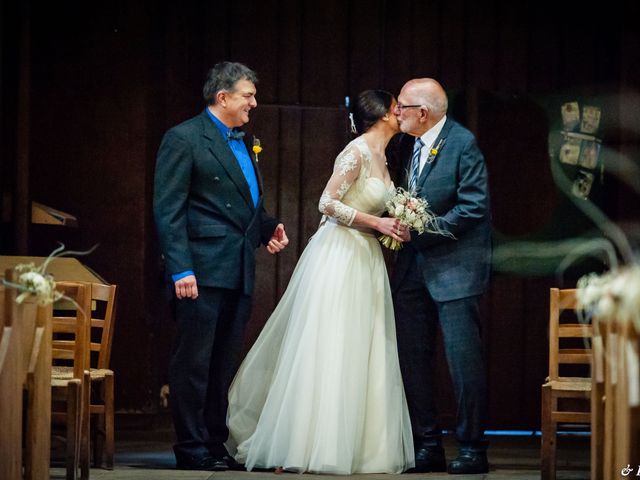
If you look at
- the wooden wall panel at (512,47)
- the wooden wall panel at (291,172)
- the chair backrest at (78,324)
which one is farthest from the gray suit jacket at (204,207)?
the wooden wall panel at (512,47)

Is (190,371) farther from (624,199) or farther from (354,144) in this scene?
(624,199)

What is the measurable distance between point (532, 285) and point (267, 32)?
214 centimetres

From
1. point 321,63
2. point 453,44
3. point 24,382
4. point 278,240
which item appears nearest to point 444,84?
point 453,44

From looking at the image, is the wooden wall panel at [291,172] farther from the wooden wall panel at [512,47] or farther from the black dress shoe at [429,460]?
the black dress shoe at [429,460]

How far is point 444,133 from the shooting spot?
18.0 ft

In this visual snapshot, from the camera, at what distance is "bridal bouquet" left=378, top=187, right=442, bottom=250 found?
529cm

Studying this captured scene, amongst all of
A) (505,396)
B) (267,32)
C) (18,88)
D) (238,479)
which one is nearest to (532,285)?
(505,396)

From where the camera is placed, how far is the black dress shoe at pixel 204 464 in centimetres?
528

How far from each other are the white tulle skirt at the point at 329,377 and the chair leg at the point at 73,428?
834mm

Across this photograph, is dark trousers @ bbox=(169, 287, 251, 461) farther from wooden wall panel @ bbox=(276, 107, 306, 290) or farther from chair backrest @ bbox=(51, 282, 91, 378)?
wooden wall panel @ bbox=(276, 107, 306, 290)

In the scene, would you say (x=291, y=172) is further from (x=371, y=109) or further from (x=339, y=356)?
(x=339, y=356)

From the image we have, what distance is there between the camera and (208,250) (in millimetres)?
5414

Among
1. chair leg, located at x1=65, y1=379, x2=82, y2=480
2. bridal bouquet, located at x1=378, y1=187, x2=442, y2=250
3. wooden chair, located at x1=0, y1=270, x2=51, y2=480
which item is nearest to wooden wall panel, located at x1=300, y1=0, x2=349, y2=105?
bridal bouquet, located at x1=378, y1=187, x2=442, y2=250

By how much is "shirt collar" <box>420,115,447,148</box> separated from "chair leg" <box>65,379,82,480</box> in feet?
6.29
